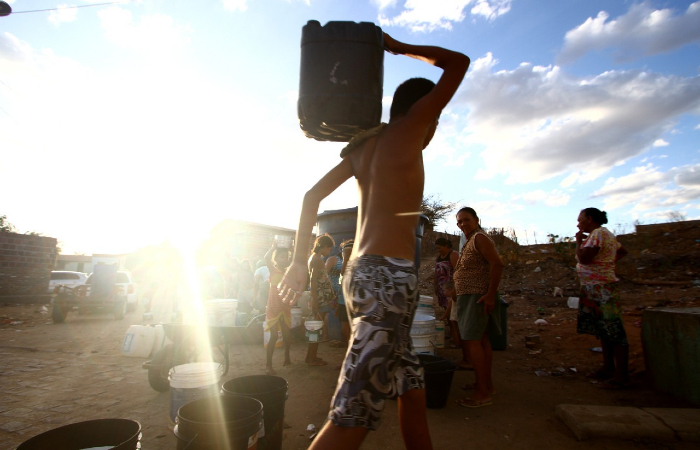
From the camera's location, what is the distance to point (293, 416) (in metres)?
3.62


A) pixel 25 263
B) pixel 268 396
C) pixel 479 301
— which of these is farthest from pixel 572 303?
pixel 25 263

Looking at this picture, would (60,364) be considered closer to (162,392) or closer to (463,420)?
(162,392)

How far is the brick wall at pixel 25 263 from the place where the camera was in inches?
461

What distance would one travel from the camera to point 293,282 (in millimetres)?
1739

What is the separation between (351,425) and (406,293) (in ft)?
1.85

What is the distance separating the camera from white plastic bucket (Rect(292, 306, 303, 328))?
7.35m

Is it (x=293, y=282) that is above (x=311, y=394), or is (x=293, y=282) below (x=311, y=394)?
above

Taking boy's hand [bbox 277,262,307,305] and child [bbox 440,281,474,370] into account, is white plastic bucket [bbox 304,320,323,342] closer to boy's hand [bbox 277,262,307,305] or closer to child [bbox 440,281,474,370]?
child [bbox 440,281,474,370]

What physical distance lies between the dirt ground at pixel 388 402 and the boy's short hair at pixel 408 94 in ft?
8.58

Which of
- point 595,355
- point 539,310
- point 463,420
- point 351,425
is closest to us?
point 351,425

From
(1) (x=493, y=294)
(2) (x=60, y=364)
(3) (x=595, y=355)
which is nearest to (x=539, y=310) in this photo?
(3) (x=595, y=355)

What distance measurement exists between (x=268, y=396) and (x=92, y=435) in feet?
3.42

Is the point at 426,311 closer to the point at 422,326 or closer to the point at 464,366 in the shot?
the point at 422,326

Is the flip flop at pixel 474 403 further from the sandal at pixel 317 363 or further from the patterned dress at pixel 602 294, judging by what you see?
the sandal at pixel 317 363
